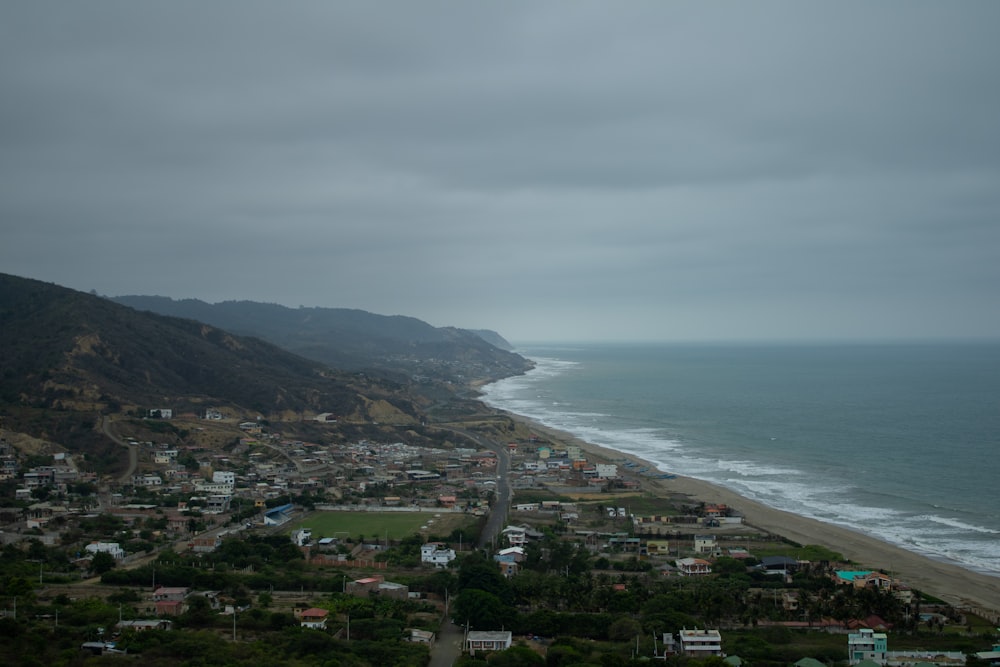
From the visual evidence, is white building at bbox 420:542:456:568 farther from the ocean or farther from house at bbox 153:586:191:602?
the ocean

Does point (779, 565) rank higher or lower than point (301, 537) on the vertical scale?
higher

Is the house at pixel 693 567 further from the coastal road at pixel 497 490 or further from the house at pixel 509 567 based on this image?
the coastal road at pixel 497 490

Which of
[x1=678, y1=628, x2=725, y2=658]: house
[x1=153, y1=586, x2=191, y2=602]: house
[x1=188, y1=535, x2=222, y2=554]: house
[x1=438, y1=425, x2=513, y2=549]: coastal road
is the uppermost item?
[x1=678, y1=628, x2=725, y2=658]: house

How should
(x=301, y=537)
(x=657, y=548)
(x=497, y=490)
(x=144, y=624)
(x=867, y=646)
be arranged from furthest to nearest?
(x=497, y=490), (x=301, y=537), (x=657, y=548), (x=144, y=624), (x=867, y=646)

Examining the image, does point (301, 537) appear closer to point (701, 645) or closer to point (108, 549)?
point (108, 549)

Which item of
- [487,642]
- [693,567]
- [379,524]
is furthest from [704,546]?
[379,524]

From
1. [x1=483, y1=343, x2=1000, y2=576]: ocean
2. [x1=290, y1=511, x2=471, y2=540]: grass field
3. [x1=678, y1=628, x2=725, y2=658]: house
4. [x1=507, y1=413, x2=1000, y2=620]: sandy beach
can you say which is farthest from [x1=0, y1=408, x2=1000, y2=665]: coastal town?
[x1=483, y1=343, x2=1000, y2=576]: ocean

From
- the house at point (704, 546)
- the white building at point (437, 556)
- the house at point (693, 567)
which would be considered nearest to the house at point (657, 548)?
the house at point (704, 546)
